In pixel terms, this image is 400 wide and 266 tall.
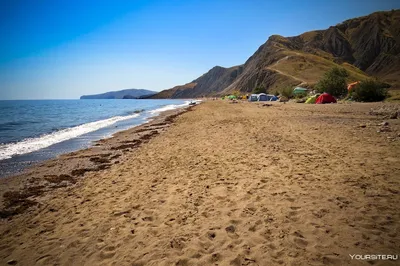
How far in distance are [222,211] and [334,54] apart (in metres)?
177

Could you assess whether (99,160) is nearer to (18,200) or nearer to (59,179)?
(59,179)

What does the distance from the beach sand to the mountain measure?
195ft

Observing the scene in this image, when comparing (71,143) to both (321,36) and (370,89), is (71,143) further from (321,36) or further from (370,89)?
(321,36)

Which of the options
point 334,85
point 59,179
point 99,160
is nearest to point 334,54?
point 334,85

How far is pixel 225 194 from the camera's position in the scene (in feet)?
17.7

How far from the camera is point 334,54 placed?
14175cm

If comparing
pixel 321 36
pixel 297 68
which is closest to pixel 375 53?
pixel 321 36

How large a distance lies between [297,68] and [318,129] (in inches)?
3433

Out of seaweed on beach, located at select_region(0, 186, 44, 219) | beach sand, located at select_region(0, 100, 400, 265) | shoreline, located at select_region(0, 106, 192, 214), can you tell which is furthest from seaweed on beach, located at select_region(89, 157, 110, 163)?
seaweed on beach, located at select_region(0, 186, 44, 219)

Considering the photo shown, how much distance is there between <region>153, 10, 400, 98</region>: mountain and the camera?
83.1 meters

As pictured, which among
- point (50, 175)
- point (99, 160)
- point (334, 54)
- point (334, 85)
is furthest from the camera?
point (334, 54)

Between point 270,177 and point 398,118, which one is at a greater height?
point 398,118

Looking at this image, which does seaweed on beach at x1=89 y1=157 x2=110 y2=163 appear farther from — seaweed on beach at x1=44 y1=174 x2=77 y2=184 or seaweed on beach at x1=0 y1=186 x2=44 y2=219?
seaweed on beach at x1=0 y1=186 x2=44 y2=219

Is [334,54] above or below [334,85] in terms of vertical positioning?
above
